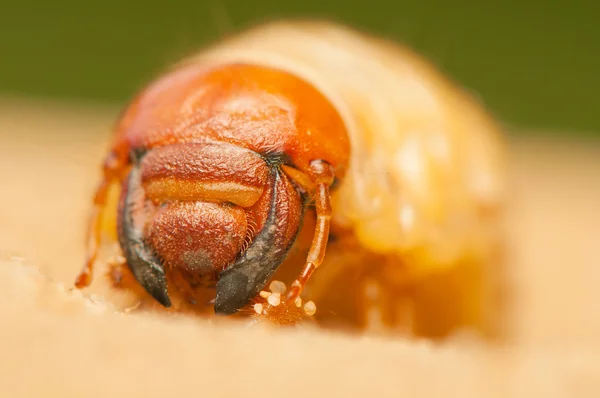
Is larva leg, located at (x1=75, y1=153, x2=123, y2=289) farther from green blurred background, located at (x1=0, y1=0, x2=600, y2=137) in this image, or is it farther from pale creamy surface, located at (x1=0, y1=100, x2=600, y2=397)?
green blurred background, located at (x1=0, y1=0, x2=600, y2=137)

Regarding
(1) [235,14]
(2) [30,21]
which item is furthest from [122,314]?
(2) [30,21]

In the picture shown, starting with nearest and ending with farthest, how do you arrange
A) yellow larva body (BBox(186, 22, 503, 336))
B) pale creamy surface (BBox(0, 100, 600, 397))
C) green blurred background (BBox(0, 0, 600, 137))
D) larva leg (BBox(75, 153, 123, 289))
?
pale creamy surface (BBox(0, 100, 600, 397)) → larva leg (BBox(75, 153, 123, 289)) → yellow larva body (BBox(186, 22, 503, 336)) → green blurred background (BBox(0, 0, 600, 137))

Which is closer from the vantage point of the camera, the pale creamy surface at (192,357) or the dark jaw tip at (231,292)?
the pale creamy surface at (192,357)

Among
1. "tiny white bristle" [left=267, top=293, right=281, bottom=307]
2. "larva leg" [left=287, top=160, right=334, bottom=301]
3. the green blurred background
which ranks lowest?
"tiny white bristle" [left=267, top=293, right=281, bottom=307]

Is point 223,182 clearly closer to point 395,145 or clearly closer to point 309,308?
point 309,308

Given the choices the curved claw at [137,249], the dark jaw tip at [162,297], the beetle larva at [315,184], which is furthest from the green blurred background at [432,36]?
the dark jaw tip at [162,297]

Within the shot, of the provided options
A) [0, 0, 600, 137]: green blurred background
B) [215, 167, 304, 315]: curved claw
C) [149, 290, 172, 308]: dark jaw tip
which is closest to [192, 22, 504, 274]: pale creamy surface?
[215, 167, 304, 315]: curved claw

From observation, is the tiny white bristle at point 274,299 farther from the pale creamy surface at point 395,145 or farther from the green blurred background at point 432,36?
the green blurred background at point 432,36
